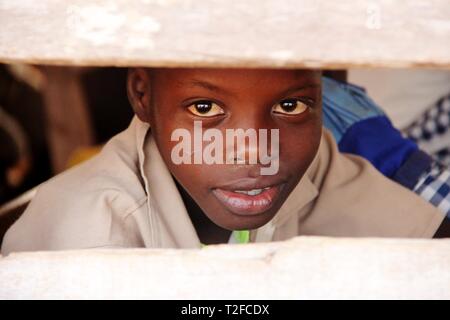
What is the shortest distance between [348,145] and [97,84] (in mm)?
1855

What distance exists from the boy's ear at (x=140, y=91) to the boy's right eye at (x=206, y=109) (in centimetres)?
12

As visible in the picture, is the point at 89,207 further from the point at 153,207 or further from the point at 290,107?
the point at 290,107

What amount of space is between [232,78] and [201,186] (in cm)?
18

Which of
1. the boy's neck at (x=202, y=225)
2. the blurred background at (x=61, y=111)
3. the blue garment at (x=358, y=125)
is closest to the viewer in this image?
the boy's neck at (x=202, y=225)

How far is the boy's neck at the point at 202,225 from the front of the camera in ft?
3.78

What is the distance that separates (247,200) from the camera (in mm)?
989

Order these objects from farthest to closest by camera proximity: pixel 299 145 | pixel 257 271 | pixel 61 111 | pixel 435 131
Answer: pixel 61 111
pixel 435 131
pixel 299 145
pixel 257 271

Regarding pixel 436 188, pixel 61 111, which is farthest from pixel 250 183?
pixel 61 111

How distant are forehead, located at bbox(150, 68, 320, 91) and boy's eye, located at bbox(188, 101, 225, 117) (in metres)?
0.03

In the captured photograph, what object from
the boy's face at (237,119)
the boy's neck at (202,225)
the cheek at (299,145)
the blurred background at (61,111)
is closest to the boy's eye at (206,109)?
the boy's face at (237,119)

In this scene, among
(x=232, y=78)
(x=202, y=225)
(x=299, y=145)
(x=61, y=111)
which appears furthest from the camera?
(x=61, y=111)

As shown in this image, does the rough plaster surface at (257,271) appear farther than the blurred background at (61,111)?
No

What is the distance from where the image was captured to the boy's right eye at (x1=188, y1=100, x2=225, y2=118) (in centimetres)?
93

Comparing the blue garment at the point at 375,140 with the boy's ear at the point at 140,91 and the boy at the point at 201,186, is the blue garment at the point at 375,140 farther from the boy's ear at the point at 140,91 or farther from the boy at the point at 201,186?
the boy's ear at the point at 140,91
